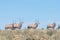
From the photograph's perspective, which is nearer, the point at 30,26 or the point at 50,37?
the point at 50,37

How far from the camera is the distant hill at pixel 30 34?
44144mm

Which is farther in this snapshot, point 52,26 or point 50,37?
point 52,26

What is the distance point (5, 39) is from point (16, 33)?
3154 millimetres

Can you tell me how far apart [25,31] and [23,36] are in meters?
1.48

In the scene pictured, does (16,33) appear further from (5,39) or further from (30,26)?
(30,26)

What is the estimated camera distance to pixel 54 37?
1770 inches

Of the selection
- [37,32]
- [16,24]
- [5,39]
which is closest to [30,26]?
[16,24]

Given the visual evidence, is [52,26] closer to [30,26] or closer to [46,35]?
[30,26]

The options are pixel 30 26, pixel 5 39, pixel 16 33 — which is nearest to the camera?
pixel 5 39

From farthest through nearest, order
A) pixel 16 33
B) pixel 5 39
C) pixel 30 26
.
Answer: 1. pixel 30 26
2. pixel 16 33
3. pixel 5 39

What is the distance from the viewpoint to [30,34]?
151 feet

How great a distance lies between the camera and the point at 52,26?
2345 inches

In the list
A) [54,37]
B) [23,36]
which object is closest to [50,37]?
[54,37]

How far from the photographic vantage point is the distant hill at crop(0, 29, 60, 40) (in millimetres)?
44144
